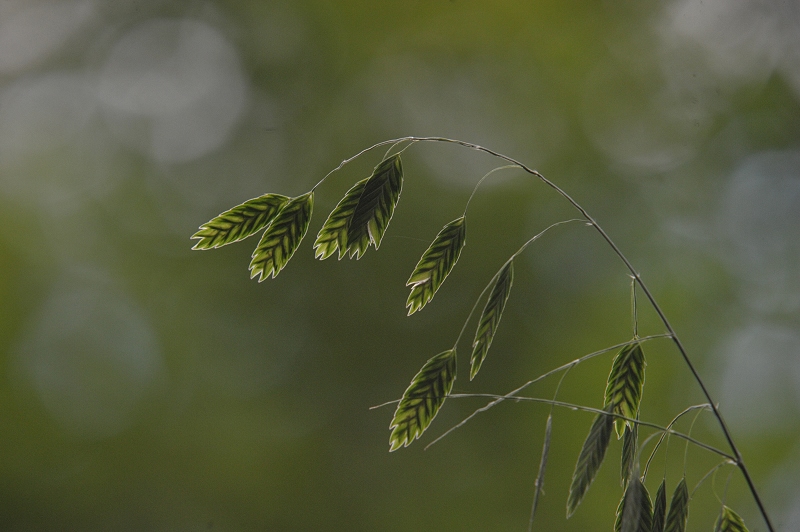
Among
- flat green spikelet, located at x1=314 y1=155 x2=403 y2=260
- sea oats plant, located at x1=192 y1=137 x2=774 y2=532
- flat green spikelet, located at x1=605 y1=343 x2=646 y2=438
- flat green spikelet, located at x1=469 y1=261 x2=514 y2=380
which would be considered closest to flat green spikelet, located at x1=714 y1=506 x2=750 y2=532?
sea oats plant, located at x1=192 y1=137 x2=774 y2=532

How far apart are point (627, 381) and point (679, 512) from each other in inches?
5.3

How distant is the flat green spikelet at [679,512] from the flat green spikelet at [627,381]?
0.08 metres

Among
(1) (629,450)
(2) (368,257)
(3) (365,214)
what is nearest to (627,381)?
(1) (629,450)

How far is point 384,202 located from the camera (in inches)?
22.3

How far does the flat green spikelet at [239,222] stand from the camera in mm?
538

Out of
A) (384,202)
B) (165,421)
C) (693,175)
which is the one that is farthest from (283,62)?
(384,202)

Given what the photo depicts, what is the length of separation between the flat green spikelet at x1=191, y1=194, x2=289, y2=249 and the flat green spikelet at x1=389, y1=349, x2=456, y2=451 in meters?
0.22

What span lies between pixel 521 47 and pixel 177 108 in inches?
68.2

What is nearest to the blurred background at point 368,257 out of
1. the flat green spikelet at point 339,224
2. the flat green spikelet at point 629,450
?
the flat green spikelet at point 629,450

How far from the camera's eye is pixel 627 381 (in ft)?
1.94

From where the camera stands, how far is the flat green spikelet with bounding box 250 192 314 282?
56cm

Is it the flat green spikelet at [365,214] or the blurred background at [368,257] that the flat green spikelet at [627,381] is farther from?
the blurred background at [368,257]

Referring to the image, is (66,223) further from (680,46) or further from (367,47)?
(680,46)

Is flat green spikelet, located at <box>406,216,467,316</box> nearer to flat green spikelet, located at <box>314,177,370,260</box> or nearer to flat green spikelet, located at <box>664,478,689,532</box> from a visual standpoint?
flat green spikelet, located at <box>314,177,370,260</box>
